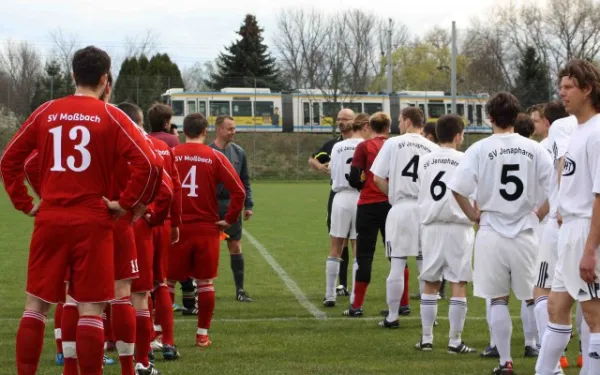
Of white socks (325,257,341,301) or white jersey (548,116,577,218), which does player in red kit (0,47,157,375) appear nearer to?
white jersey (548,116,577,218)

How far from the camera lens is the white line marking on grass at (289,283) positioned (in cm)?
1002

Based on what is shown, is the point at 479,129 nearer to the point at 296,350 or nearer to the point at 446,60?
the point at 446,60

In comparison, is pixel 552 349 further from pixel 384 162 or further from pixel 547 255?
pixel 384 162

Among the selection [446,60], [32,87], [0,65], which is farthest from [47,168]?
[446,60]

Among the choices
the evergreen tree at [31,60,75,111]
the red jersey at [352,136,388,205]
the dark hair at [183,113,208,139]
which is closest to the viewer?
the dark hair at [183,113,208,139]

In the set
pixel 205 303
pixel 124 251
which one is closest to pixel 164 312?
pixel 205 303

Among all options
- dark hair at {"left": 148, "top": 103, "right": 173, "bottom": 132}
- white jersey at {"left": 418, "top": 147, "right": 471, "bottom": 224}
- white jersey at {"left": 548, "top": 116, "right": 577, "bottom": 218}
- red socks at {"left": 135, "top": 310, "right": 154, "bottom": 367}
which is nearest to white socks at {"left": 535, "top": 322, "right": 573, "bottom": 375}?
white jersey at {"left": 548, "top": 116, "right": 577, "bottom": 218}

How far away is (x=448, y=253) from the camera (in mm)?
7656

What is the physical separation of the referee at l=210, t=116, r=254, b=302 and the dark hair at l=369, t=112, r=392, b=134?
4.95ft

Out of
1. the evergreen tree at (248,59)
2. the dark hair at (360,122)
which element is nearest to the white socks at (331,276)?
the dark hair at (360,122)

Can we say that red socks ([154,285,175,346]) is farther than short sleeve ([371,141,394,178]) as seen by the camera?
No

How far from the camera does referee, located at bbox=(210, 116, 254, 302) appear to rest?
9781 mm

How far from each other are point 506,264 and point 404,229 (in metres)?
2.23

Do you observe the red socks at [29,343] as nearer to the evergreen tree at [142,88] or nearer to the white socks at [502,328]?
the white socks at [502,328]
